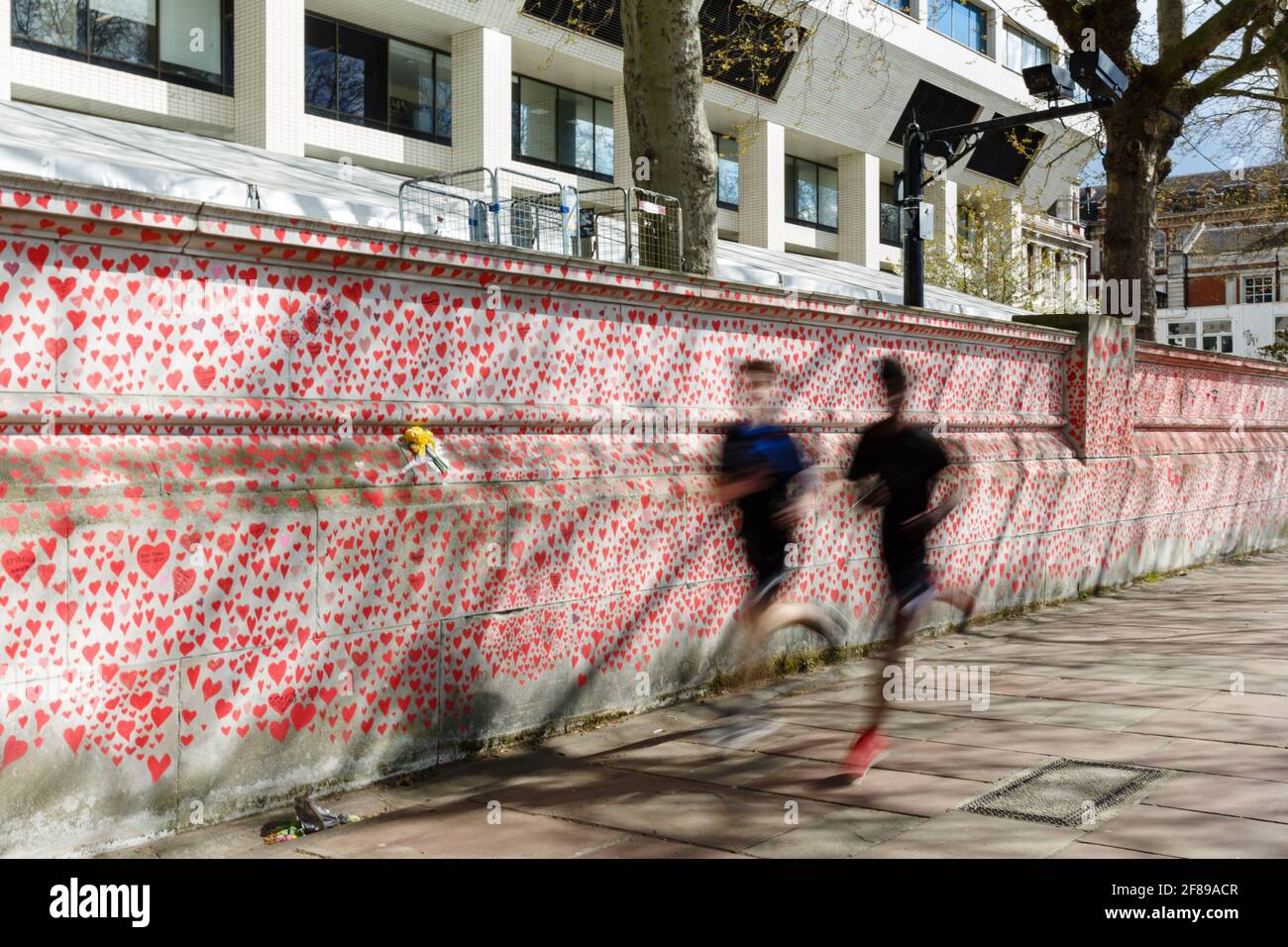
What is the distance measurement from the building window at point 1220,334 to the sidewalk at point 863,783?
77752mm

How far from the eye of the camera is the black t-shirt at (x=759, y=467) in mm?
5934

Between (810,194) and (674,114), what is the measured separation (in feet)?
95.3

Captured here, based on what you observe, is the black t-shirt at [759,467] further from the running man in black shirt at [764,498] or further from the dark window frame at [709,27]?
the dark window frame at [709,27]

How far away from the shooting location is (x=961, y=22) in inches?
1618

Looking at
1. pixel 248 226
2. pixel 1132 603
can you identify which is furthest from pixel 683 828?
pixel 1132 603

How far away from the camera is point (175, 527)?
4949mm

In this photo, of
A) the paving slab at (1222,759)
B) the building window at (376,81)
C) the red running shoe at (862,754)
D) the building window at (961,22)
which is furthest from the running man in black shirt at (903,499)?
the building window at (961,22)

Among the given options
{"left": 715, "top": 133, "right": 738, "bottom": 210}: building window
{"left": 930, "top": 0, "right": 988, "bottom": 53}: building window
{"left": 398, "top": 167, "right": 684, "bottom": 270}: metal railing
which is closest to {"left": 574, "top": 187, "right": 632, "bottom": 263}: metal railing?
{"left": 398, "top": 167, "right": 684, "bottom": 270}: metal railing

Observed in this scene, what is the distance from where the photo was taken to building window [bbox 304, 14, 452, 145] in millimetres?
24859

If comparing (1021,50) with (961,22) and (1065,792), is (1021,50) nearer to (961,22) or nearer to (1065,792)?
(961,22)

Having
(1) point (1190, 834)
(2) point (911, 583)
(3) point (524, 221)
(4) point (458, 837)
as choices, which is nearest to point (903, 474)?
(2) point (911, 583)

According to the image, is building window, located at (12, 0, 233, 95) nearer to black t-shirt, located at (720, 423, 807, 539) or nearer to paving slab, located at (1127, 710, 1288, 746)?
black t-shirt, located at (720, 423, 807, 539)
